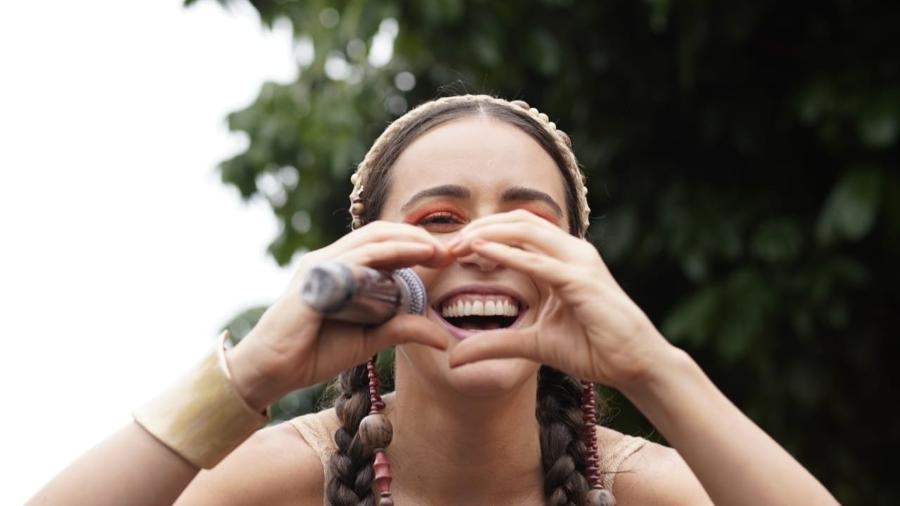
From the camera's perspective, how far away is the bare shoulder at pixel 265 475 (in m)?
3.24

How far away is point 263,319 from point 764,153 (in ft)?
9.86

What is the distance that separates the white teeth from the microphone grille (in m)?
0.15

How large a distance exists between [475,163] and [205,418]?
2.56 ft

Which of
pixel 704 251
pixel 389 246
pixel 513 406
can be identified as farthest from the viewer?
pixel 704 251

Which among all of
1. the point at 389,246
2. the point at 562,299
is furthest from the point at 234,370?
the point at 562,299

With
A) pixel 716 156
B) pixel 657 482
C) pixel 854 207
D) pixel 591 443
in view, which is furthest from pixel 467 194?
pixel 716 156

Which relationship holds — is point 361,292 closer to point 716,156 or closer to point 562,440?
point 562,440

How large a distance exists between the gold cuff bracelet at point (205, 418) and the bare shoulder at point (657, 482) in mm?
1026

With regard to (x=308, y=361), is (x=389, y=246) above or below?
above

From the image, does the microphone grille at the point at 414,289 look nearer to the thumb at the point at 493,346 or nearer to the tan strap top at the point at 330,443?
the thumb at the point at 493,346

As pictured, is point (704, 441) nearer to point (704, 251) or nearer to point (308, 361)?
point (308, 361)

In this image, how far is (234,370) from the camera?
2.76 m

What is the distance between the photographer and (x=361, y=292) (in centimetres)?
255

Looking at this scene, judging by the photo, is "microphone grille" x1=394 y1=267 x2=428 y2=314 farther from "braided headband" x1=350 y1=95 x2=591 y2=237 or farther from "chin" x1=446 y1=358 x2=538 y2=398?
"braided headband" x1=350 y1=95 x2=591 y2=237
